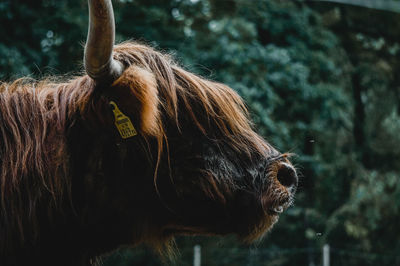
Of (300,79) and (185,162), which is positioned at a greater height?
(185,162)

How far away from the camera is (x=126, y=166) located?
279 centimetres

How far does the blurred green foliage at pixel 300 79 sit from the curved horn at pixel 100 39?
3927 millimetres

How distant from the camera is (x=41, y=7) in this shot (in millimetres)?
9383

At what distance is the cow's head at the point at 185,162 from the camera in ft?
9.04

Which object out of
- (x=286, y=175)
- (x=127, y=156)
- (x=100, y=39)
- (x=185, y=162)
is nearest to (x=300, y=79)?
(x=286, y=175)

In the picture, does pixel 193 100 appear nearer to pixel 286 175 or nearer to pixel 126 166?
pixel 126 166

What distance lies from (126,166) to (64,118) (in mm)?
354

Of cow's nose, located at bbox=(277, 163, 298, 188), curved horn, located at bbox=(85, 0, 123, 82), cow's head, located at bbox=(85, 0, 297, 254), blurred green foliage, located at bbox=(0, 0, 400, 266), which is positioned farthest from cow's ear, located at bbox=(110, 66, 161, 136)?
blurred green foliage, located at bbox=(0, 0, 400, 266)

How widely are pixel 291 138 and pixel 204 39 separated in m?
2.80

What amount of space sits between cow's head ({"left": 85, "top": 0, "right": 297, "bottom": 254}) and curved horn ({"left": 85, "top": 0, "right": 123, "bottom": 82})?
0.43 feet

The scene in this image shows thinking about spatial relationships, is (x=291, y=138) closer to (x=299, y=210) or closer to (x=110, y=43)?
(x=299, y=210)

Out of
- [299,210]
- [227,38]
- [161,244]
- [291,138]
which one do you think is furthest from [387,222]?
[161,244]

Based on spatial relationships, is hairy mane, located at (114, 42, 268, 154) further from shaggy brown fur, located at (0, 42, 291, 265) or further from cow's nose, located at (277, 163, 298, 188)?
cow's nose, located at (277, 163, 298, 188)

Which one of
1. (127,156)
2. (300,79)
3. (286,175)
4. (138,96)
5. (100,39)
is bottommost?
(300,79)
